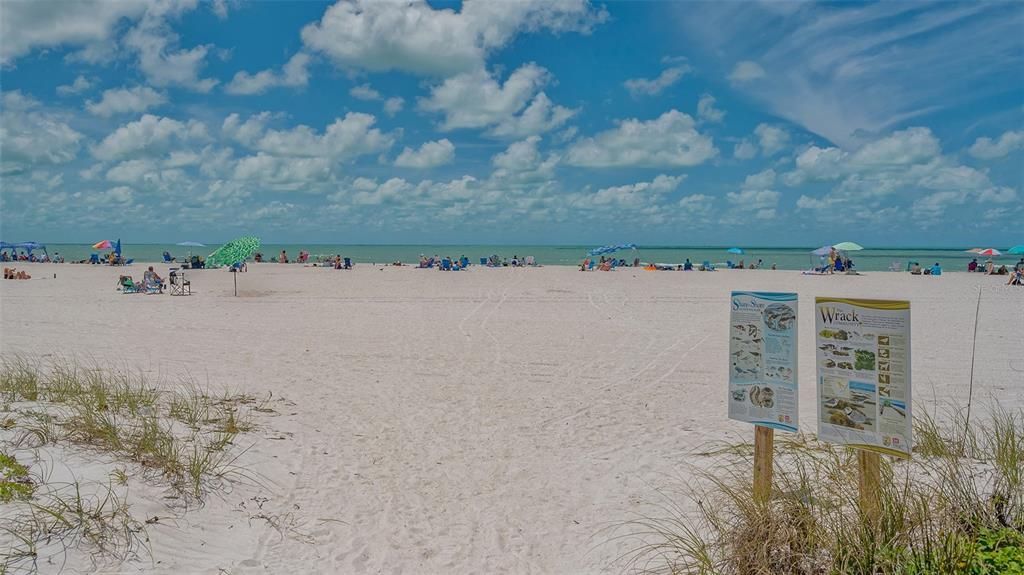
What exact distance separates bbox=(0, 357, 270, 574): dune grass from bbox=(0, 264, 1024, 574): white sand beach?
6.5 inches

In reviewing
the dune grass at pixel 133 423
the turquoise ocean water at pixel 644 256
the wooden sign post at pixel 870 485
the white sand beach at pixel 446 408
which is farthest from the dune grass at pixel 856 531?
the turquoise ocean water at pixel 644 256

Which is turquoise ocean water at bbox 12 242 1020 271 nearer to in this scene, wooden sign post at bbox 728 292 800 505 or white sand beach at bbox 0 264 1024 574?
white sand beach at bbox 0 264 1024 574

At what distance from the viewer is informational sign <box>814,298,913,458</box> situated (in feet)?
11.2

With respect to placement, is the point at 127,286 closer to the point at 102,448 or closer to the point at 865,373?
the point at 102,448

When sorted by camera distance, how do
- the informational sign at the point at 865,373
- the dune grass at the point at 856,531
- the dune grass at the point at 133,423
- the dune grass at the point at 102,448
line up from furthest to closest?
1. the dune grass at the point at 133,423
2. the dune grass at the point at 102,448
3. the informational sign at the point at 865,373
4. the dune grass at the point at 856,531

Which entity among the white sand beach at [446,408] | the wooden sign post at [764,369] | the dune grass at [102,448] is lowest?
the white sand beach at [446,408]

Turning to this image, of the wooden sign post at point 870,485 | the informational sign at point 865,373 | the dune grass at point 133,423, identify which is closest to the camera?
the wooden sign post at point 870,485

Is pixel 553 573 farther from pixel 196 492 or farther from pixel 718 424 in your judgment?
pixel 718 424

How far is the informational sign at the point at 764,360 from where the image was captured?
13.0 ft

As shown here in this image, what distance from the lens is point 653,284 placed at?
28422mm

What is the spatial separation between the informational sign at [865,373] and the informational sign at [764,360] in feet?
0.65

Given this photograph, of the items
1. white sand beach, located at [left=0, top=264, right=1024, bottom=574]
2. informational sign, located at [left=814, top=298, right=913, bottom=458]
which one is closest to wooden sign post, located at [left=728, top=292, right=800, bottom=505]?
informational sign, located at [left=814, top=298, right=913, bottom=458]

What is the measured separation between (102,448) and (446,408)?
3687 mm

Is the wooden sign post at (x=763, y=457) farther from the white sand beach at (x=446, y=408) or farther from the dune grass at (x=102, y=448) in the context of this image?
the dune grass at (x=102, y=448)
